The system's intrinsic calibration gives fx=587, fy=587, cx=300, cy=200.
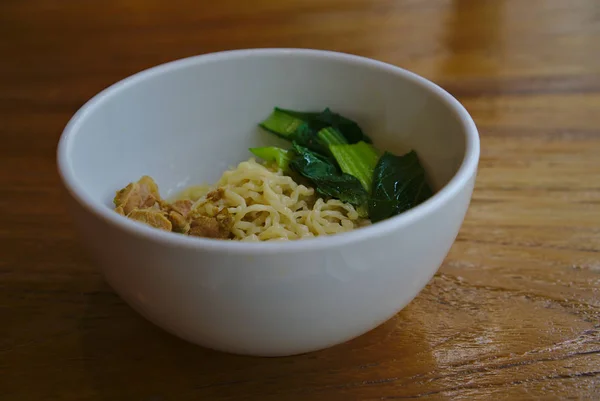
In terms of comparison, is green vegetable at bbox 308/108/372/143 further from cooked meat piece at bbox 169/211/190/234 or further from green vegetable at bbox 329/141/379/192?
cooked meat piece at bbox 169/211/190/234

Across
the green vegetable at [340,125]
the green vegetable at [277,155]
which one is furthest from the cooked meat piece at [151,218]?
the green vegetable at [340,125]

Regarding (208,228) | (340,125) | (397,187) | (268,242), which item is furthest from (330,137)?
(268,242)

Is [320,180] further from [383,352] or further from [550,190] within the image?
[550,190]

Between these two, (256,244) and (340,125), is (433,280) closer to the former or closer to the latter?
(340,125)

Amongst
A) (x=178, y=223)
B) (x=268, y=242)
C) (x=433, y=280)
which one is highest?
(x=268, y=242)

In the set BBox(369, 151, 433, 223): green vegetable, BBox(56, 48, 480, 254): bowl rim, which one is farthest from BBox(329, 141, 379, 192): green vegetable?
BBox(56, 48, 480, 254): bowl rim

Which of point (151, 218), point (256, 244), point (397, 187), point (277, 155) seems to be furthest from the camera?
point (277, 155)
